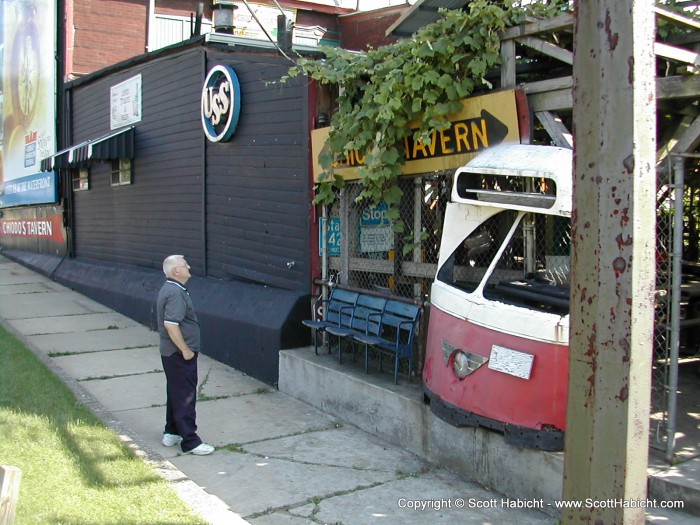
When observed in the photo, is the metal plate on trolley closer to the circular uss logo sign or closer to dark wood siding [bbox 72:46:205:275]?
the circular uss logo sign

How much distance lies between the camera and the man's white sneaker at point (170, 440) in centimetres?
610

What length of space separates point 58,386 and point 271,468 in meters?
2.94

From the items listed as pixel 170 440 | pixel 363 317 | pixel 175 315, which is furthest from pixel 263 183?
pixel 170 440

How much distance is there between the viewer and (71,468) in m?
5.21

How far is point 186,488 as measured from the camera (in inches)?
202

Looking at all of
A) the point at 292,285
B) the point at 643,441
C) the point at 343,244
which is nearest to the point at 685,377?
the point at 343,244

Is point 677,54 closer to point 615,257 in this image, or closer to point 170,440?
point 615,257

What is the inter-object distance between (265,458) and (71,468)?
1503 millimetres

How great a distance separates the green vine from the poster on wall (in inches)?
→ 422

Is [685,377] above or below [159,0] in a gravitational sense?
below

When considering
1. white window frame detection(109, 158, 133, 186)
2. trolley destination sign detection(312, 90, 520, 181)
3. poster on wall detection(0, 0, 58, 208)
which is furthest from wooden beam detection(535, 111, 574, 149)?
poster on wall detection(0, 0, 58, 208)

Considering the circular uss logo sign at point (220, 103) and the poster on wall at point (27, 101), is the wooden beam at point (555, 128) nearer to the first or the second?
the circular uss logo sign at point (220, 103)

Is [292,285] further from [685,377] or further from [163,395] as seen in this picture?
[685,377]

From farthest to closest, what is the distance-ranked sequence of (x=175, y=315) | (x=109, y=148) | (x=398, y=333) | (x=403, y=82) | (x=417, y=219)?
(x=109, y=148) → (x=417, y=219) → (x=398, y=333) → (x=403, y=82) → (x=175, y=315)
